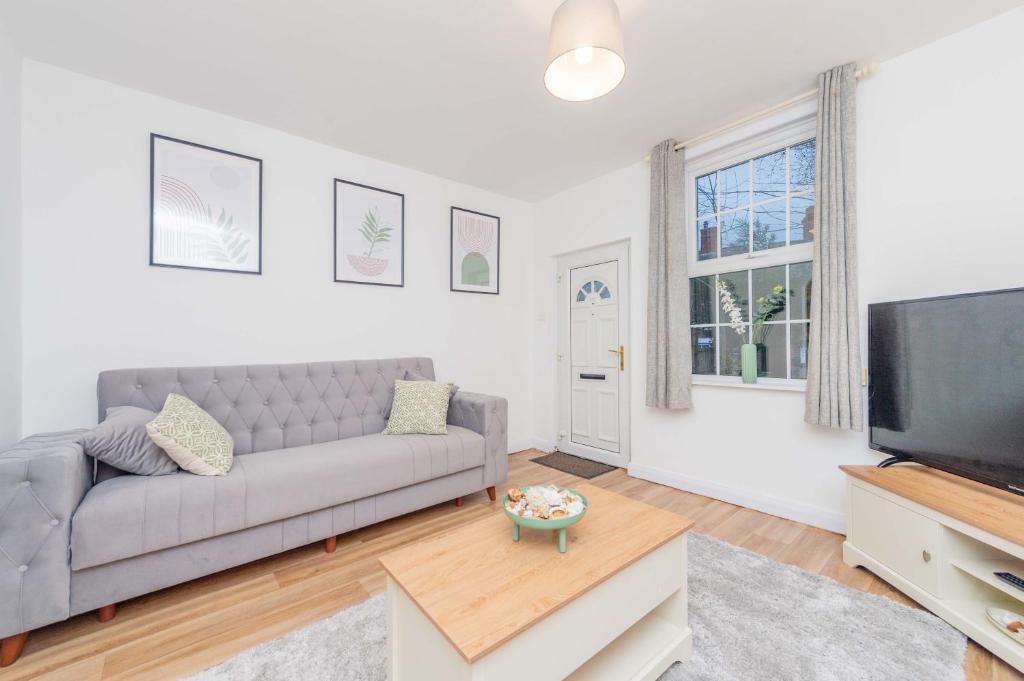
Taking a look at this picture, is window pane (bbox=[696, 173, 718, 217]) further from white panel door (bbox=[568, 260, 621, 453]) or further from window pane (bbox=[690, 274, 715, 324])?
white panel door (bbox=[568, 260, 621, 453])

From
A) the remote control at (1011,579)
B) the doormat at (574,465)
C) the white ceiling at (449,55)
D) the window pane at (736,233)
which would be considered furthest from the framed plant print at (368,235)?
the remote control at (1011,579)

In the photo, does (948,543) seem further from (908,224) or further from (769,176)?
(769,176)

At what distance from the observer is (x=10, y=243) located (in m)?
1.94

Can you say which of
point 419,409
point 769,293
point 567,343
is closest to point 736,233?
point 769,293

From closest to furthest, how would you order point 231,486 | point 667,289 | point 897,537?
point 897,537 → point 231,486 → point 667,289

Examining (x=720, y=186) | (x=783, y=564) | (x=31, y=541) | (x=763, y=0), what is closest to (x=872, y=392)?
(x=783, y=564)

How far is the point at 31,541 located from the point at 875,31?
417 centimetres

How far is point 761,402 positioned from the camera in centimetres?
264

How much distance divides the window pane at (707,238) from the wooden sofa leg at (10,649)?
13.1ft

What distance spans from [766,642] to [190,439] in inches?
101

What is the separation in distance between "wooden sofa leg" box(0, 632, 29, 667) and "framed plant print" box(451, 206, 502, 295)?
9.88 ft

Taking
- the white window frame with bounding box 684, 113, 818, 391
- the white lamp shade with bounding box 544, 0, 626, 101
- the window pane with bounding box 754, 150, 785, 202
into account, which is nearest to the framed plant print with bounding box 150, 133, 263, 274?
the white lamp shade with bounding box 544, 0, 626, 101

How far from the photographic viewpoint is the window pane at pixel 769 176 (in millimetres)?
2656

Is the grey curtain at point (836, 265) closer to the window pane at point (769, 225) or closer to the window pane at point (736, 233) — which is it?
the window pane at point (769, 225)
